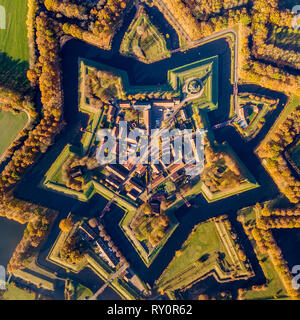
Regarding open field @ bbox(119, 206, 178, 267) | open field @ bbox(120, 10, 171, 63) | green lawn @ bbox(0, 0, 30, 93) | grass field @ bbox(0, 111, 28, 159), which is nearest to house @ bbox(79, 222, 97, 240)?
open field @ bbox(119, 206, 178, 267)

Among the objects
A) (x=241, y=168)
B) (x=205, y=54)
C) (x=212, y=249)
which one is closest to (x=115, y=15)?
(x=205, y=54)

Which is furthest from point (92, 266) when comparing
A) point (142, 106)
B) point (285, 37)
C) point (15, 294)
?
point (285, 37)

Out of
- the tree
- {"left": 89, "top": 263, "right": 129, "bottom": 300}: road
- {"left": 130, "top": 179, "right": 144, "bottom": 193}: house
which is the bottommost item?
{"left": 89, "top": 263, "right": 129, "bottom": 300}: road

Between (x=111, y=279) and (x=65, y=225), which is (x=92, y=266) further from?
(x=65, y=225)

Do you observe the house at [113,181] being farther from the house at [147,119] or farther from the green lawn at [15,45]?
the green lawn at [15,45]

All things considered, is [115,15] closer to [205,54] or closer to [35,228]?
[205,54]

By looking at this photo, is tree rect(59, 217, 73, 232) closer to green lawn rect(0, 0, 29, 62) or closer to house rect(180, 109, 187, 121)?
house rect(180, 109, 187, 121)
